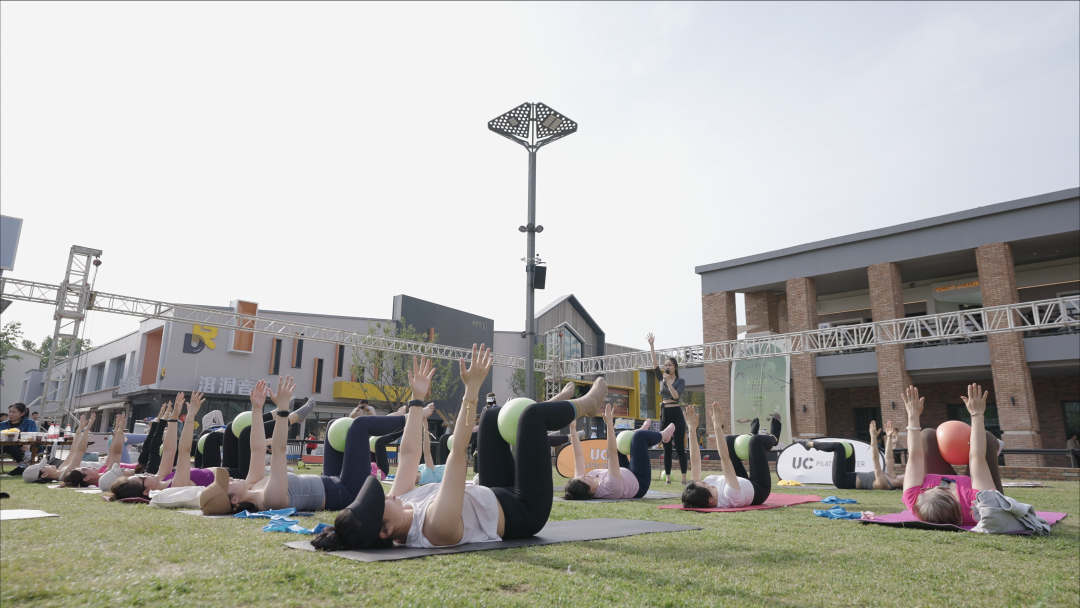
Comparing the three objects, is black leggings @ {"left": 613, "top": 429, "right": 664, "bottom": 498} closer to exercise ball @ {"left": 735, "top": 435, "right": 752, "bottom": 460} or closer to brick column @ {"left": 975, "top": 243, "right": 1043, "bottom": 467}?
exercise ball @ {"left": 735, "top": 435, "right": 752, "bottom": 460}

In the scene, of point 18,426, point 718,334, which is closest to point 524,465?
point 18,426

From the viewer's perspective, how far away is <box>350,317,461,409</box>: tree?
30.5 metres

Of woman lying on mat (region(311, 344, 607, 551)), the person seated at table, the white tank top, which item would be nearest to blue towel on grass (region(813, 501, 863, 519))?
woman lying on mat (region(311, 344, 607, 551))

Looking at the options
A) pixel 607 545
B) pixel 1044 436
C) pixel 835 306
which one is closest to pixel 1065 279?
pixel 1044 436

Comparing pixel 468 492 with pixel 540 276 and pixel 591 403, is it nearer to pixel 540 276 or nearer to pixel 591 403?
pixel 591 403

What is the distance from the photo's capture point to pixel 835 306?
28.5 metres

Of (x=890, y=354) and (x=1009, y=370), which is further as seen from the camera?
(x=890, y=354)

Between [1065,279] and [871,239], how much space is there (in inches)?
290

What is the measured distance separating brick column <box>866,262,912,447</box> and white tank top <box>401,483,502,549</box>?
21729 mm

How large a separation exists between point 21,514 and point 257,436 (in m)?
1.82

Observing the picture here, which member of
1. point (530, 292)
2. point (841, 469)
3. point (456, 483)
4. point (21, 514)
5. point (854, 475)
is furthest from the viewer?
point (530, 292)

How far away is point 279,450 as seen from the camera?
195 inches

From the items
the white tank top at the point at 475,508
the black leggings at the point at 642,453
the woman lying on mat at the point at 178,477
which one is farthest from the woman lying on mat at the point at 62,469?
the black leggings at the point at 642,453

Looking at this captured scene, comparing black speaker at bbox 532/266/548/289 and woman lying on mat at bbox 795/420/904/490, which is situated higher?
black speaker at bbox 532/266/548/289
